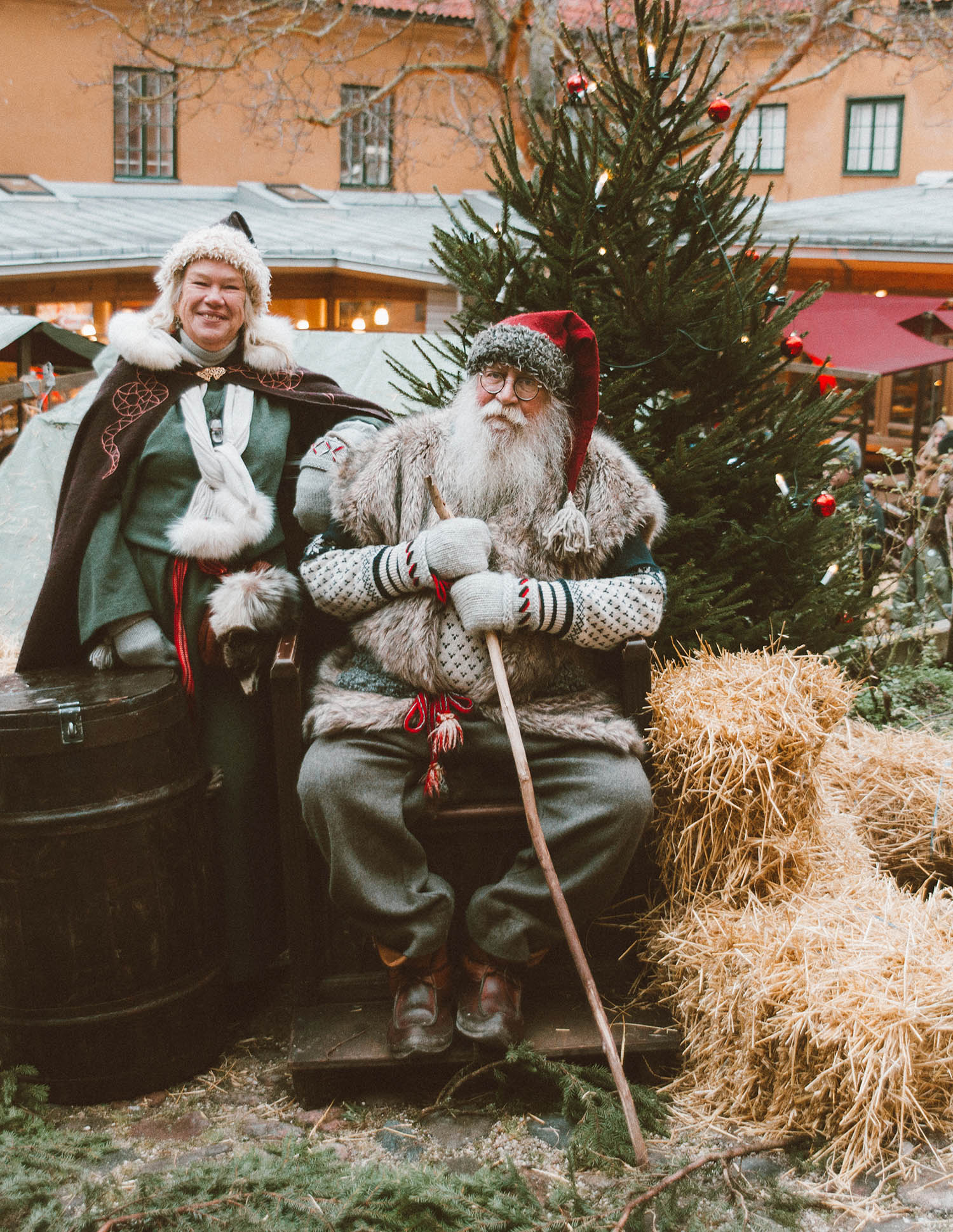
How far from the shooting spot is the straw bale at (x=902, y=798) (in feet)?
11.9

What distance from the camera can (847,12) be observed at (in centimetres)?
1207

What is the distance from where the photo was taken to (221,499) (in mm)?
3051

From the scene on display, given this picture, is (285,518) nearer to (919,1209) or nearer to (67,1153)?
(67,1153)

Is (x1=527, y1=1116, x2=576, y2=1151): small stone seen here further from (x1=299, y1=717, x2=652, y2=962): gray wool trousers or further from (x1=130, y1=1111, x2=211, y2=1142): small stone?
(x1=130, y1=1111, x2=211, y2=1142): small stone

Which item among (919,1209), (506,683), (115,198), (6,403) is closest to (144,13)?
(115,198)

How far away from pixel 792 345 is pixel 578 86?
1024 millimetres

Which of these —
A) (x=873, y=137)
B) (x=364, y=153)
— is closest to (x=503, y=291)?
(x=364, y=153)

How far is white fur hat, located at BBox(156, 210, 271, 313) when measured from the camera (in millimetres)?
3070

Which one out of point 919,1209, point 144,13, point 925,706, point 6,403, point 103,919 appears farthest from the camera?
point 144,13

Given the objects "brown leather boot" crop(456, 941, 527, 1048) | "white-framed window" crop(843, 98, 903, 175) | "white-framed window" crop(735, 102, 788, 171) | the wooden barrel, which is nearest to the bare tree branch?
"white-framed window" crop(843, 98, 903, 175)

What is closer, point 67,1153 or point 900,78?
point 67,1153

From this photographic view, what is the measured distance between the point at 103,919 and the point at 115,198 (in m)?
13.5

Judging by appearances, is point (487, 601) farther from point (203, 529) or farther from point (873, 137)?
point (873, 137)

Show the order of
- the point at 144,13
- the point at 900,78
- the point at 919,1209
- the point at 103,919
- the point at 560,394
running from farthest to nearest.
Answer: the point at 900,78 → the point at 144,13 → the point at 560,394 → the point at 103,919 → the point at 919,1209
